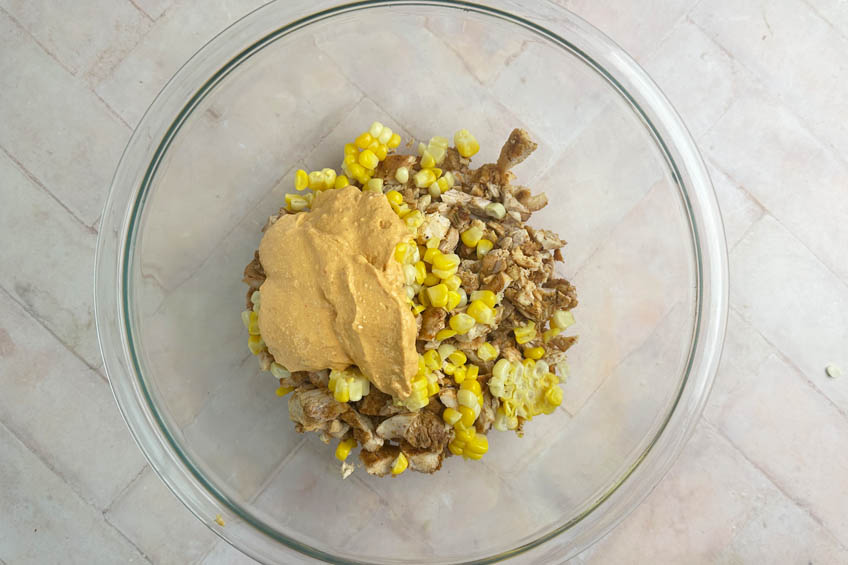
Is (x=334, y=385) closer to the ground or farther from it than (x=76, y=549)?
farther from it

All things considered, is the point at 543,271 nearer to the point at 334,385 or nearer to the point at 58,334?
the point at 334,385

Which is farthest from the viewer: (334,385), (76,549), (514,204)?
(76,549)

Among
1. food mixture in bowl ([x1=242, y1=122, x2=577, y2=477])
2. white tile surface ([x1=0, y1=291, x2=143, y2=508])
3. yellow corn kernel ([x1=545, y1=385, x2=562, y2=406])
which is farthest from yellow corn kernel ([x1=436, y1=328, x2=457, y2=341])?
white tile surface ([x1=0, y1=291, x2=143, y2=508])

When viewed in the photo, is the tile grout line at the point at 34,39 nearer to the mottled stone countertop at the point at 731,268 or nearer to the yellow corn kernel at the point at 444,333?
the mottled stone countertop at the point at 731,268

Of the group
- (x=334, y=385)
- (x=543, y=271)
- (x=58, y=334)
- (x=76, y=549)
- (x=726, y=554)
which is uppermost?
(x=543, y=271)

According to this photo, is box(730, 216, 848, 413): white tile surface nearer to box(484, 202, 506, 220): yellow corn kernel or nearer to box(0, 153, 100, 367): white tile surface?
box(484, 202, 506, 220): yellow corn kernel

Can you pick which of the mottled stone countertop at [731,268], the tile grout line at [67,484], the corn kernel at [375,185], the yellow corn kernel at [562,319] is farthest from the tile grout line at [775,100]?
the tile grout line at [67,484]

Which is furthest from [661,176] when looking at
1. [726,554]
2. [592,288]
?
[726,554]
